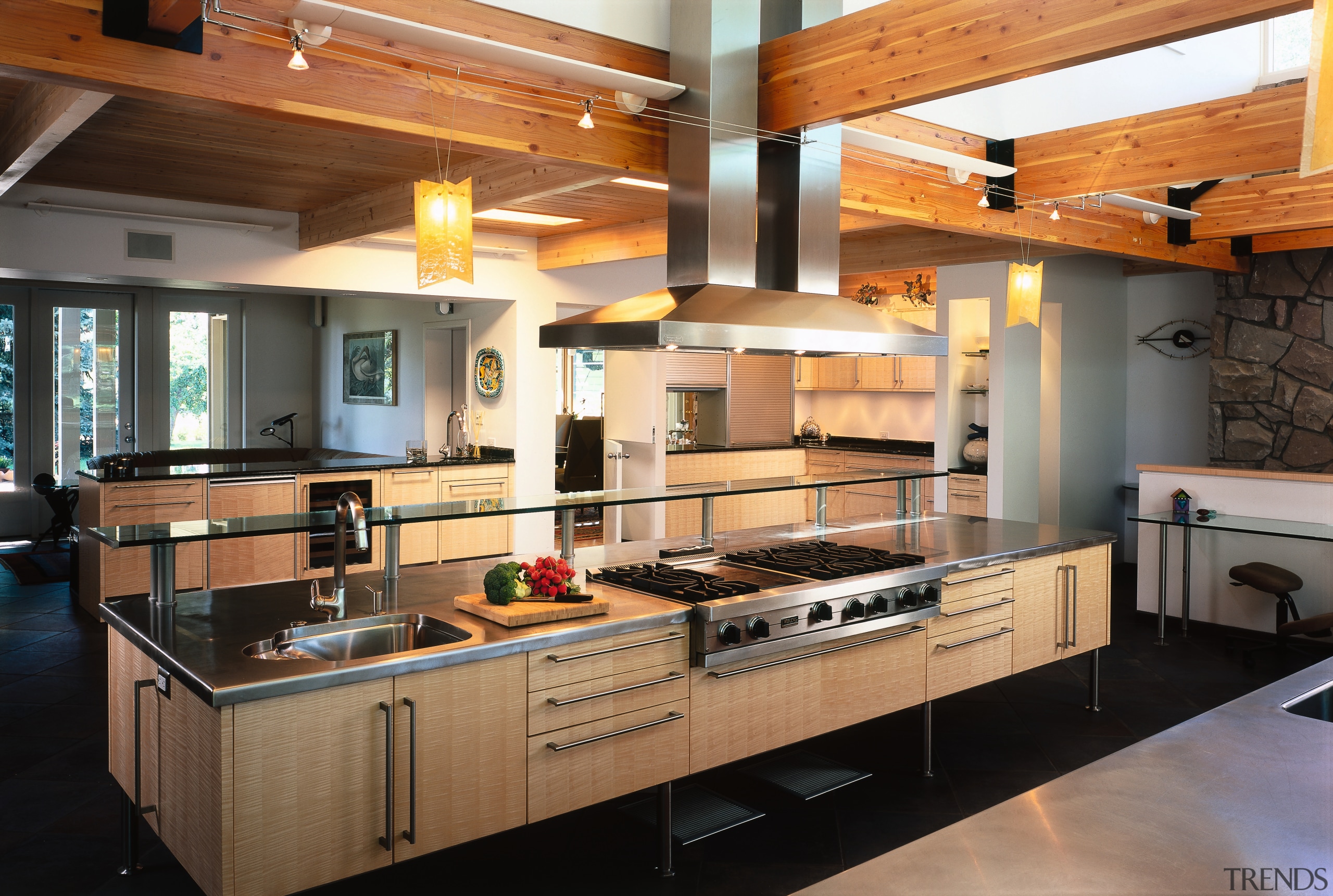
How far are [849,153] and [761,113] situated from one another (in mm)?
960

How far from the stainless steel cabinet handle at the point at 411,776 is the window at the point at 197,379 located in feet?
28.2

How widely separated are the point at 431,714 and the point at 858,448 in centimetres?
741

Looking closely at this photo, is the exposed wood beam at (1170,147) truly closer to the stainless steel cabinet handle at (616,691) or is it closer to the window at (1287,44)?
the window at (1287,44)

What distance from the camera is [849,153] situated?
15.1 feet

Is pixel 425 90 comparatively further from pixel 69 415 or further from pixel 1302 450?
pixel 69 415

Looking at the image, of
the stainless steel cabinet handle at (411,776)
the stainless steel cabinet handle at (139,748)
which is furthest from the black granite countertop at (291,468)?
the stainless steel cabinet handle at (411,776)

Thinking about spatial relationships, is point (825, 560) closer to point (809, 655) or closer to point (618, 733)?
point (809, 655)

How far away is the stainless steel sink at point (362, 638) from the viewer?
8.88 ft

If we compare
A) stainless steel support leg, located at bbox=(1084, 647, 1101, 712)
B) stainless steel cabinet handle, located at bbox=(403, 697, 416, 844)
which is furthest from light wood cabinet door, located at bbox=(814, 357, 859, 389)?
stainless steel cabinet handle, located at bbox=(403, 697, 416, 844)

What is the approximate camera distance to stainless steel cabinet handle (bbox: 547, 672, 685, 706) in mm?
2730

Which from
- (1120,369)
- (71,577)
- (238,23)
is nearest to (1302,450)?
(1120,369)

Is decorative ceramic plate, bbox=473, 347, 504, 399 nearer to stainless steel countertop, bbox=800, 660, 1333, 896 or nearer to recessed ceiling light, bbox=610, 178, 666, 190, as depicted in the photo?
recessed ceiling light, bbox=610, 178, 666, 190

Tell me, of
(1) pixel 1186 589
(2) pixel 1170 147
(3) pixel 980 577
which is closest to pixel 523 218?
(2) pixel 1170 147

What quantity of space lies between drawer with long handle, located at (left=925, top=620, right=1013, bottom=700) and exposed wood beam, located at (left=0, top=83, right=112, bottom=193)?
369cm
